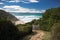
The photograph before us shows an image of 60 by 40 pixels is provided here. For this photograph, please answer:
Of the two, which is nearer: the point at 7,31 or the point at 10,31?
the point at 7,31

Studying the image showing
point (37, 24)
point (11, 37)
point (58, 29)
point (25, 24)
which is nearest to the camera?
point (58, 29)

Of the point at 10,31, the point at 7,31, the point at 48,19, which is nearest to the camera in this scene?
the point at 7,31

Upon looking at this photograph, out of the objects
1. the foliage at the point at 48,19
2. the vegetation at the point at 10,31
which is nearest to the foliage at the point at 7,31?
the vegetation at the point at 10,31

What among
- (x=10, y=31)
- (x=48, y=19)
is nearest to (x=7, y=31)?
(x=10, y=31)

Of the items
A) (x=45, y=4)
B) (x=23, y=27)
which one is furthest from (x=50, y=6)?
(x=23, y=27)

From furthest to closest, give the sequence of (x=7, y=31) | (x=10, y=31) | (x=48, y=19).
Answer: (x=48, y=19) < (x=10, y=31) < (x=7, y=31)

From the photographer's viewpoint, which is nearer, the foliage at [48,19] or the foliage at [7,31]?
the foliage at [7,31]

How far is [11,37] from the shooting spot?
7.10 meters

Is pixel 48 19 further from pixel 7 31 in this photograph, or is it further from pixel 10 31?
pixel 7 31

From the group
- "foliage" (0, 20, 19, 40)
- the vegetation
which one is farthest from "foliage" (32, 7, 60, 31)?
"foliage" (0, 20, 19, 40)

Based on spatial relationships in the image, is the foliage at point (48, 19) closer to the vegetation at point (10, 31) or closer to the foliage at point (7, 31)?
the vegetation at point (10, 31)

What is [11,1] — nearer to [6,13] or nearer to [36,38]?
[6,13]

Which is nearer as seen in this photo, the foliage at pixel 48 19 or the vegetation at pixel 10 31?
the vegetation at pixel 10 31

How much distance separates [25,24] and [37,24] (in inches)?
35.2
